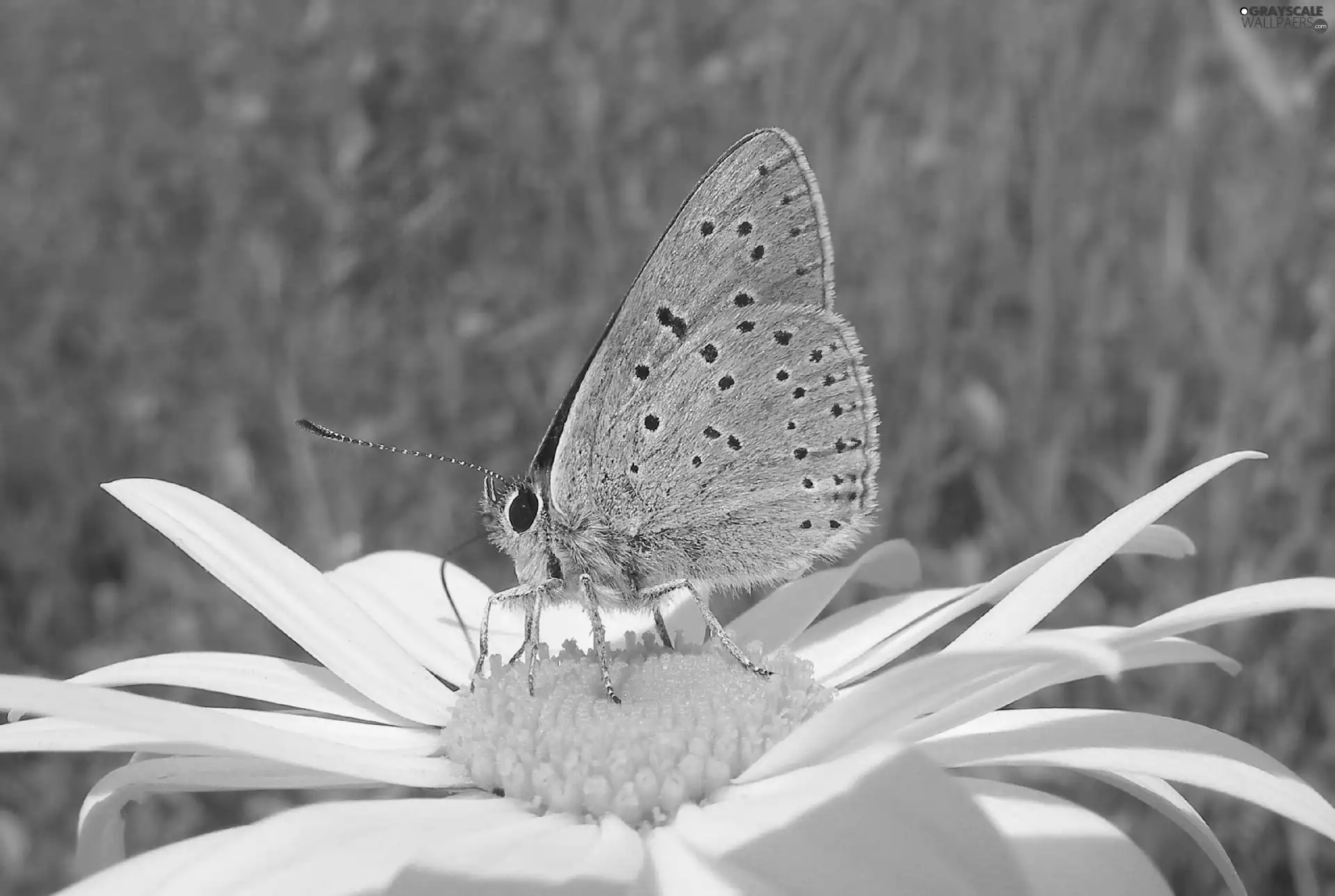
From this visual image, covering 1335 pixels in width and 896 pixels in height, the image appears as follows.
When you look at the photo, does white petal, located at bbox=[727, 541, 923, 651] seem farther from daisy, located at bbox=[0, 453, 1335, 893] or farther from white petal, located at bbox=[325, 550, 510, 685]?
white petal, located at bbox=[325, 550, 510, 685]

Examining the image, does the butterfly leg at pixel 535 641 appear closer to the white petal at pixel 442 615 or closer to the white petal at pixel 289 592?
the white petal at pixel 442 615

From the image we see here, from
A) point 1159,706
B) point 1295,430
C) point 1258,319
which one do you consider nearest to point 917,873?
point 1159,706

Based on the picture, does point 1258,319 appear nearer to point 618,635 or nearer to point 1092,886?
point 618,635

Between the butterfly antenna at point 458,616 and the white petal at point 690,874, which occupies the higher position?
the butterfly antenna at point 458,616

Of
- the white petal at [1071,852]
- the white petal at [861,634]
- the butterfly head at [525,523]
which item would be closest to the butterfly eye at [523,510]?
the butterfly head at [525,523]

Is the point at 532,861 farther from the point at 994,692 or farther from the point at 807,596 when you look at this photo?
the point at 807,596

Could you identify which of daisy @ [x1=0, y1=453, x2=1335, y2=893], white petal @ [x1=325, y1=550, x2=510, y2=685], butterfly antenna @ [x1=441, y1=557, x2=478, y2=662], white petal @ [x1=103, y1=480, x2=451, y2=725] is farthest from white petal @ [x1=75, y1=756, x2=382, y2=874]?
butterfly antenna @ [x1=441, y1=557, x2=478, y2=662]

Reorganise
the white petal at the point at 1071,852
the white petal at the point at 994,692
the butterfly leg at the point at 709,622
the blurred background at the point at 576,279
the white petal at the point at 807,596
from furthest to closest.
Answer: the blurred background at the point at 576,279
the white petal at the point at 807,596
the butterfly leg at the point at 709,622
the white petal at the point at 994,692
the white petal at the point at 1071,852
